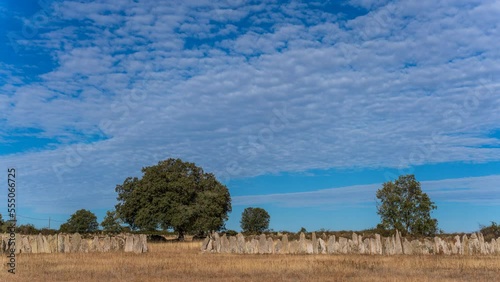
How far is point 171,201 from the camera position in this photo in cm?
4381

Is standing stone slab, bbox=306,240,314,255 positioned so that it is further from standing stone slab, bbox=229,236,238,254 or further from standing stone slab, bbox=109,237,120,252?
standing stone slab, bbox=109,237,120,252

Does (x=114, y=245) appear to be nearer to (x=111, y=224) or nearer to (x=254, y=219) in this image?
(x=111, y=224)

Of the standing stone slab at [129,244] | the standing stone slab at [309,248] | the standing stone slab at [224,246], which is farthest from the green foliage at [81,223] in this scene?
the standing stone slab at [309,248]

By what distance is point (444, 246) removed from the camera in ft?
102

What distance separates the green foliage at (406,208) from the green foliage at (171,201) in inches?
583

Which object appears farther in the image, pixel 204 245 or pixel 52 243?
pixel 204 245

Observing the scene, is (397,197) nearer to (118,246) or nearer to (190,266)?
(118,246)

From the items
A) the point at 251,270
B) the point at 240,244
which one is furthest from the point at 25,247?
the point at 251,270

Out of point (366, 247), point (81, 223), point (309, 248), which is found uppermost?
point (81, 223)

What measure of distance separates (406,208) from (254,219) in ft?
149

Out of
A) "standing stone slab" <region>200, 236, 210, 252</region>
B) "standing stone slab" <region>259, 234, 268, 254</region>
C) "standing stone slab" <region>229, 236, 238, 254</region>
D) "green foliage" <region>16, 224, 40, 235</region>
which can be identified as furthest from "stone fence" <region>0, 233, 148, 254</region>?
"green foliage" <region>16, 224, 40, 235</region>

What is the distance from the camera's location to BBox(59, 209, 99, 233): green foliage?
227 ft

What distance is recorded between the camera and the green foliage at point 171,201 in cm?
4344

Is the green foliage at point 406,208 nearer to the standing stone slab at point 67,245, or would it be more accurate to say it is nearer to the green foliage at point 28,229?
the standing stone slab at point 67,245
